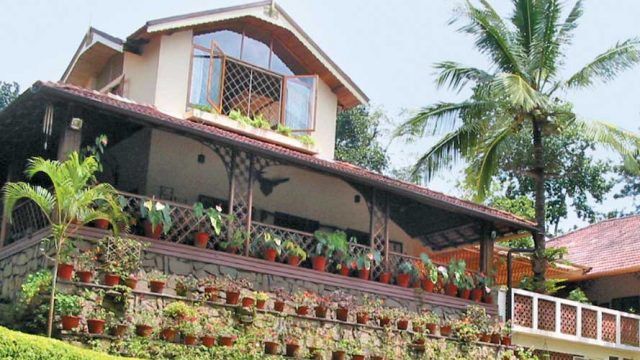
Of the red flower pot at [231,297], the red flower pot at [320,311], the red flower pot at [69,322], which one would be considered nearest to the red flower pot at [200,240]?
the red flower pot at [231,297]

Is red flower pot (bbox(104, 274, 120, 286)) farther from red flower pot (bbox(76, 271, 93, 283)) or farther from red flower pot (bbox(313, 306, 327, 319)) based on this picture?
red flower pot (bbox(313, 306, 327, 319))

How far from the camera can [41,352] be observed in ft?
37.5

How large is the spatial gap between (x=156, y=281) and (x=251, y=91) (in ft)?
23.8

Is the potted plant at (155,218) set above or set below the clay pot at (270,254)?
above

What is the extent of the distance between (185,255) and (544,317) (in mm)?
9591

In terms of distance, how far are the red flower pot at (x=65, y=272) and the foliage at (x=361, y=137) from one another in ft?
82.5

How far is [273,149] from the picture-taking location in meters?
17.6

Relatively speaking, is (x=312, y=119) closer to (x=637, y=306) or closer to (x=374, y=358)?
(x=374, y=358)

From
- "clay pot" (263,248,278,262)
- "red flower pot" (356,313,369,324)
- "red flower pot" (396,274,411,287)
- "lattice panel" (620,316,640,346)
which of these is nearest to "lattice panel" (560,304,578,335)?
"lattice panel" (620,316,640,346)

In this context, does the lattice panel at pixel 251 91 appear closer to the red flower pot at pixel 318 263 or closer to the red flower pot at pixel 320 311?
the red flower pot at pixel 318 263

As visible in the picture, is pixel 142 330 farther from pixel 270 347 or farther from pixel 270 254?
pixel 270 254

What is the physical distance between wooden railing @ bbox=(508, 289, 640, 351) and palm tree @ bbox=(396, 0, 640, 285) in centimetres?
81

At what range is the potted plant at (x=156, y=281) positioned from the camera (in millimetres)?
15391

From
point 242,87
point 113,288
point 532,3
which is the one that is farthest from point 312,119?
point 113,288
